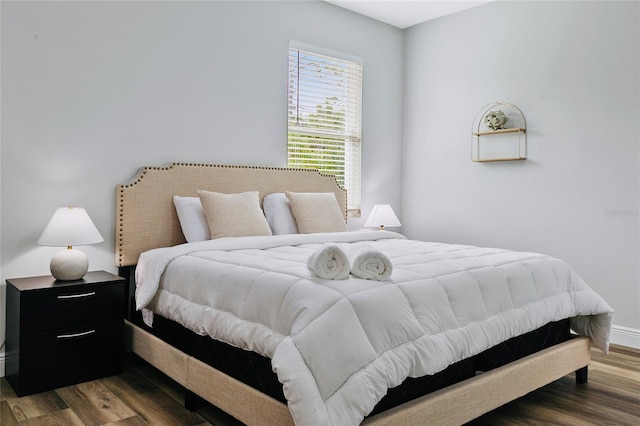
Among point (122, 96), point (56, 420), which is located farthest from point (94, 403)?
point (122, 96)

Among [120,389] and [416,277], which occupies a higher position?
[416,277]

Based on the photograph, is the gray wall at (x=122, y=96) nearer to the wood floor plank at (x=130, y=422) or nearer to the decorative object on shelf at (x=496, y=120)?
the wood floor plank at (x=130, y=422)

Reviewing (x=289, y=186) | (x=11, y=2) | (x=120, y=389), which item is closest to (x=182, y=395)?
(x=120, y=389)

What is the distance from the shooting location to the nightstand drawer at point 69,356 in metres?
2.49

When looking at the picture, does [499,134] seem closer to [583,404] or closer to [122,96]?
[583,404]

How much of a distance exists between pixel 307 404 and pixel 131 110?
8.27 ft

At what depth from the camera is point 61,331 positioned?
2.58 meters

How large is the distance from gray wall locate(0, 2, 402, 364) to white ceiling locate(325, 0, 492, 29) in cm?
27

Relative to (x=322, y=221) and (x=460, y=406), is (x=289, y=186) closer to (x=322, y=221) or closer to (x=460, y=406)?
(x=322, y=221)

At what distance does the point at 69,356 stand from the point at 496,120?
363cm

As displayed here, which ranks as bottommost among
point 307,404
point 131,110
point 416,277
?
point 307,404

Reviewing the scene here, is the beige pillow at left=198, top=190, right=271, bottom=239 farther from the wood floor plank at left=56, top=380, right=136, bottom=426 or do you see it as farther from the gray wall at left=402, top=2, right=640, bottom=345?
the gray wall at left=402, top=2, right=640, bottom=345

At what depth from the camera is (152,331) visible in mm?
2793

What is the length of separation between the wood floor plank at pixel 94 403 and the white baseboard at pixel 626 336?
329 cm
